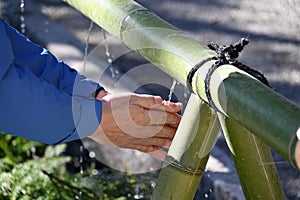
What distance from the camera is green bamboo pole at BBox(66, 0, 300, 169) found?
1.12 metres

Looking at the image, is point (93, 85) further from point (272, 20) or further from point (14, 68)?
point (272, 20)

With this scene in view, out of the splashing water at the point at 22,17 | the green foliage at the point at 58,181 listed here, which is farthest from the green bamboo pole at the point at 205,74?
the splashing water at the point at 22,17

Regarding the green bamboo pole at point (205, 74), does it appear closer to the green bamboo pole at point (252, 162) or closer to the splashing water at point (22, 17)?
the green bamboo pole at point (252, 162)

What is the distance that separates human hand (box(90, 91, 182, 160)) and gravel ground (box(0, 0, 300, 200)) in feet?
3.61

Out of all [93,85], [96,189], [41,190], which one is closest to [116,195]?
[96,189]

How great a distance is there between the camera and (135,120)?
4.85ft

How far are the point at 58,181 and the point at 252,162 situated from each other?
1308 mm

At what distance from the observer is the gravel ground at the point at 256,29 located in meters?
2.92

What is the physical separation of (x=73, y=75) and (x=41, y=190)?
1.03m

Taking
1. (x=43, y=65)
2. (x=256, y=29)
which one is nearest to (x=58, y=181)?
(x=43, y=65)

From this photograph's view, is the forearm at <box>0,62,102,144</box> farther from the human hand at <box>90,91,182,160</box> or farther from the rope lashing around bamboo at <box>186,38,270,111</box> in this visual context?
the rope lashing around bamboo at <box>186,38,270,111</box>

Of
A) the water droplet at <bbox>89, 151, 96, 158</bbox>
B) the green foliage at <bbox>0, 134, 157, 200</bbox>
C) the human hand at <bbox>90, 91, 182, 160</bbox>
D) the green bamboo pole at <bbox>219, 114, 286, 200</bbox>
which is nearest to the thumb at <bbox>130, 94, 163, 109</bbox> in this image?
the human hand at <bbox>90, 91, 182, 160</bbox>

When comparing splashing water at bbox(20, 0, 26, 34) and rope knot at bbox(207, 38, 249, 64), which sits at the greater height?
rope knot at bbox(207, 38, 249, 64)

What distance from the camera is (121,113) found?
1466mm
